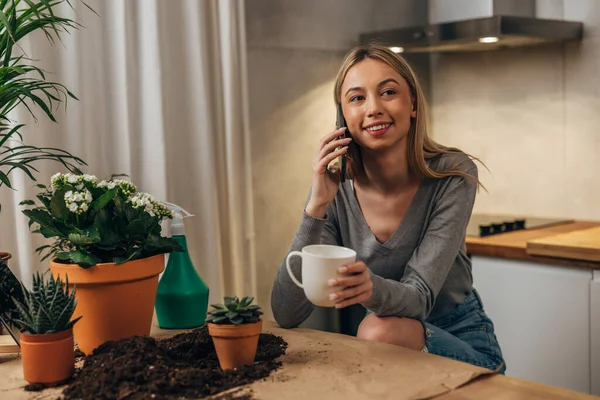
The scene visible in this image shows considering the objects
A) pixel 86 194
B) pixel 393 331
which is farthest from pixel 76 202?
pixel 393 331

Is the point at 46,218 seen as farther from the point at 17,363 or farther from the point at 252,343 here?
the point at 252,343

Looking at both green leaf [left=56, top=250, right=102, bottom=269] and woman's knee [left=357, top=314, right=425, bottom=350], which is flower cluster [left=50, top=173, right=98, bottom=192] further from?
woman's knee [left=357, top=314, right=425, bottom=350]

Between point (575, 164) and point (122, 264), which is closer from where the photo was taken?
point (122, 264)

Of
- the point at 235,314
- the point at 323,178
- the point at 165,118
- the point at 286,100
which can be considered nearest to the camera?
the point at 235,314

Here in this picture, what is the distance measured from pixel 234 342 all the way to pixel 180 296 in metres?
0.34

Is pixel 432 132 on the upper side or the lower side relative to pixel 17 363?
upper

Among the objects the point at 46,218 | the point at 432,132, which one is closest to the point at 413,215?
the point at 46,218

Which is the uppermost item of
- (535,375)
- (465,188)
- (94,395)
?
A: (465,188)

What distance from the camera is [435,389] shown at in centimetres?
115

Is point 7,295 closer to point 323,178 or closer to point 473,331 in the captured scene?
point 323,178

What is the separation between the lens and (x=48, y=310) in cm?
125

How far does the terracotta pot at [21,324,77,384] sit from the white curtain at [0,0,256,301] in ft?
2.74

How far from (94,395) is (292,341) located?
450 millimetres

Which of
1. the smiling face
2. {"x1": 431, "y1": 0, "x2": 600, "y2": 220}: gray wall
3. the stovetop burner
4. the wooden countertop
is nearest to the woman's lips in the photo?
the smiling face
